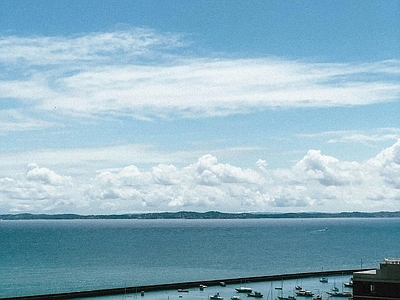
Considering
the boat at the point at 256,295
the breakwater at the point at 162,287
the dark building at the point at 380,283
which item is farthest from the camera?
the boat at the point at 256,295

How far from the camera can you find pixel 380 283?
47.0 m

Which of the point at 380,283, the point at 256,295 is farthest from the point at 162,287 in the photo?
the point at 380,283

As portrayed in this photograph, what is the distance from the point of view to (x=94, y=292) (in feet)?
340

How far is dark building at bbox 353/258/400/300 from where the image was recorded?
4650cm

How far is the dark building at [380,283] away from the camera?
4650cm

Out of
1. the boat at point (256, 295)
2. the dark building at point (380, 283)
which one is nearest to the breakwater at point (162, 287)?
the boat at point (256, 295)

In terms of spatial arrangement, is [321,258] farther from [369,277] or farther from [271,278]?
[369,277]

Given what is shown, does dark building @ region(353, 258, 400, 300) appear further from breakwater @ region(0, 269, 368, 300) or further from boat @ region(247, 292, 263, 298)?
boat @ region(247, 292, 263, 298)

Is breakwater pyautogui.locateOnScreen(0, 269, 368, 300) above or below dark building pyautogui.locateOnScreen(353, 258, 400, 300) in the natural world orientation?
below

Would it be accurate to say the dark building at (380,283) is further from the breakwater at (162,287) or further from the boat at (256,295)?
the boat at (256,295)

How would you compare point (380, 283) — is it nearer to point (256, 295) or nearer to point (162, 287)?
point (256, 295)

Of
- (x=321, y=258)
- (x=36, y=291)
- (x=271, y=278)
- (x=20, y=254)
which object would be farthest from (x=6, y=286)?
(x=321, y=258)

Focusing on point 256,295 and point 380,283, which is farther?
point 256,295

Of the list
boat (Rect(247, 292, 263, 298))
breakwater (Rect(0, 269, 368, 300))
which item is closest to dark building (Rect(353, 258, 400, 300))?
breakwater (Rect(0, 269, 368, 300))
